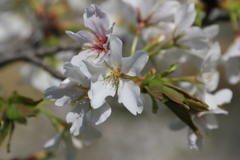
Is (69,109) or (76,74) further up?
(76,74)

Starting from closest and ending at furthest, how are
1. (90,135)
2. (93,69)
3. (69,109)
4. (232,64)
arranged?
1. (93,69)
2. (90,135)
3. (232,64)
4. (69,109)

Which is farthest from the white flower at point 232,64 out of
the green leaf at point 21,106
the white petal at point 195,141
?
the green leaf at point 21,106

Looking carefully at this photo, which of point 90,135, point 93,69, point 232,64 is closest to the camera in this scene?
point 93,69

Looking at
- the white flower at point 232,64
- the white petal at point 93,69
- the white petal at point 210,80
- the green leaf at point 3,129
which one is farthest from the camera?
the white flower at point 232,64

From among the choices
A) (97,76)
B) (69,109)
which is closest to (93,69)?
(97,76)

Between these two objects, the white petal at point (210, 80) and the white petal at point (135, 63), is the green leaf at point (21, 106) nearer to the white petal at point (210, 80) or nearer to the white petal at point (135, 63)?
the white petal at point (135, 63)

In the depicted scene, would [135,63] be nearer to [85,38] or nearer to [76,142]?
[85,38]

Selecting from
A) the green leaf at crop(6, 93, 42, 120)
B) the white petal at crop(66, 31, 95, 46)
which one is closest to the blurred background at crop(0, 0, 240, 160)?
the green leaf at crop(6, 93, 42, 120)
